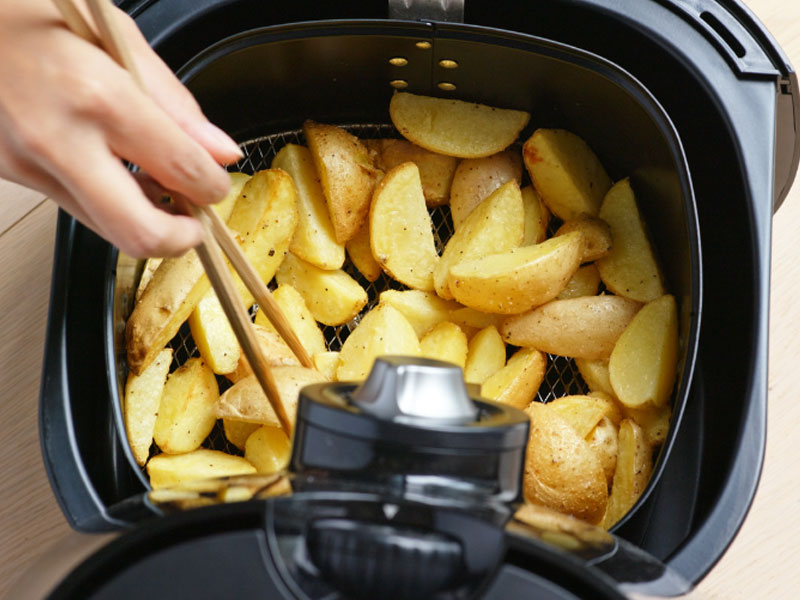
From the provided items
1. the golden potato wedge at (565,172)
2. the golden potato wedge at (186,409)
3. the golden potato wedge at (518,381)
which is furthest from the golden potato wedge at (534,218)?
the golden potato wedge at (186,409)

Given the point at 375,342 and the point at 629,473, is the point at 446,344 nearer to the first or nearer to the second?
the point at 375,342

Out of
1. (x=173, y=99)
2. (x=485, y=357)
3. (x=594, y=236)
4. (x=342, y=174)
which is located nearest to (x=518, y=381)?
(x=485, y=357)

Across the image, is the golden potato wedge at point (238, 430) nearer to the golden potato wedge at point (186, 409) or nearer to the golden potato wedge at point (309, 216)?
the golden potato wedge at point (186, 409)

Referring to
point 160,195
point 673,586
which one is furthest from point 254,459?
point 673,586

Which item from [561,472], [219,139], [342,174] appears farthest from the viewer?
[342,174]

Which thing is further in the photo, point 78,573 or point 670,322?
point 670,322

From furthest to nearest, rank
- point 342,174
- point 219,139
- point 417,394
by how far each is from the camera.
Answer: point 342,174 < point 219,139 < point 417,394

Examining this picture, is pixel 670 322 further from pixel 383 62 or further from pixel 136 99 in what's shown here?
pixel 136 99
